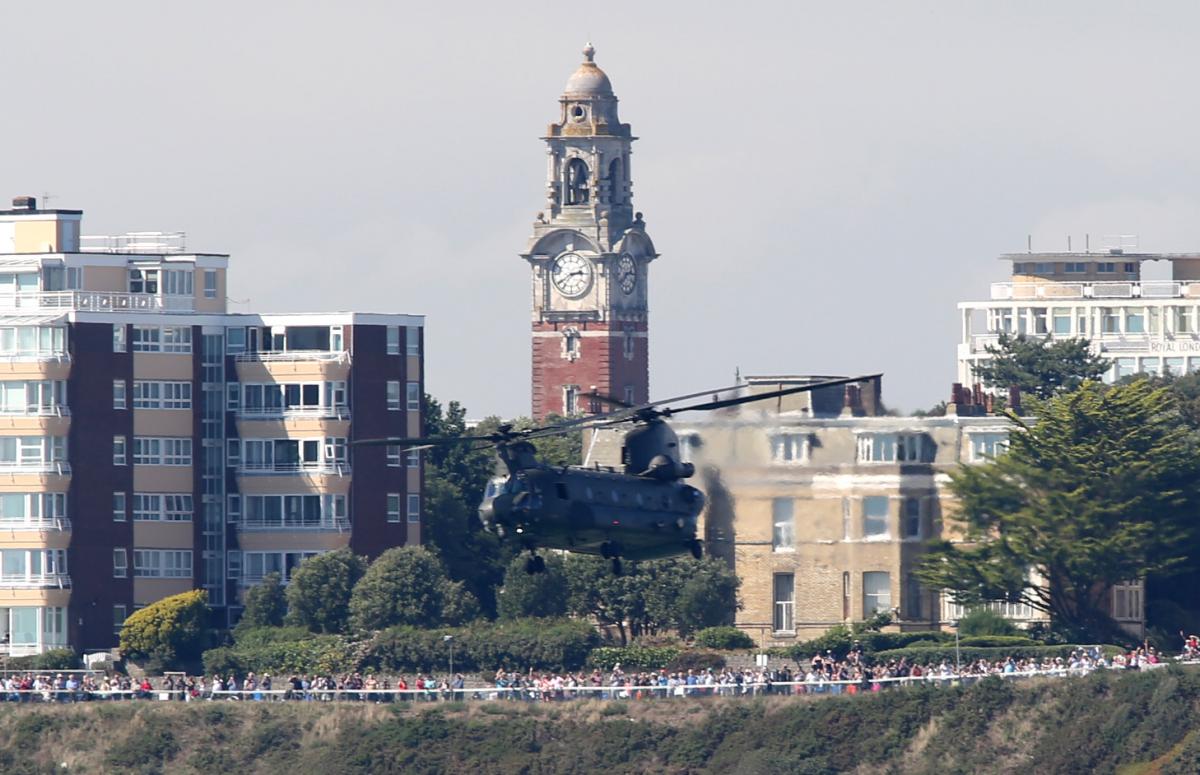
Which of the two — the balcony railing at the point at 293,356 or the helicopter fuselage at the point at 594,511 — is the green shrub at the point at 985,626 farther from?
the helicopter fuselage at the point at 594,511

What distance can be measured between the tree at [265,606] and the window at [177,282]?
52.8 ft

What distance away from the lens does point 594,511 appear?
293 ft

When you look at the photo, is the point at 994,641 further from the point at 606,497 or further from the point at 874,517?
the point at 606,497

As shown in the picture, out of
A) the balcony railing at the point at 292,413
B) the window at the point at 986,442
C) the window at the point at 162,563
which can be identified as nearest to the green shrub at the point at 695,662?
the window at the point at 986,442

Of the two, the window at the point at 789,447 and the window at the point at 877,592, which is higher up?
the window at the point at 789,447

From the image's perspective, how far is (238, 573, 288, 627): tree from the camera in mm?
156375

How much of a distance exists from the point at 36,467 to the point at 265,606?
12512mm

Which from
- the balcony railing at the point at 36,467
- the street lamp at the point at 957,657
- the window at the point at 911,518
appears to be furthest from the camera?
the balcony railing at the point at 36,467

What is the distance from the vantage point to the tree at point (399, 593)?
151 metres

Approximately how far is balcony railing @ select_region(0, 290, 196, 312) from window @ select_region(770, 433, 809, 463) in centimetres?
4218

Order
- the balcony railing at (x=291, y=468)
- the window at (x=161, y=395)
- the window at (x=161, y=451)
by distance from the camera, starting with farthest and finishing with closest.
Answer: the balcony railing at (x=291, y=468)
the window at (x=161, y=395)
the window at (x=161, y=451)

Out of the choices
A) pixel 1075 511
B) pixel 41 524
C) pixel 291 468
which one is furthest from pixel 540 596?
pixel 1075 511

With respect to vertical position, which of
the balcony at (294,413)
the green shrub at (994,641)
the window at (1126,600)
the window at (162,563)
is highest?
the balcony at (294,413)

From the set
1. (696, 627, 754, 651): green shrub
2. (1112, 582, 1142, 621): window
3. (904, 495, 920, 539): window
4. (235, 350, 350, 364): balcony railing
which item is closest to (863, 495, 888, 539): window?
(904, 495, 920, 539): window
